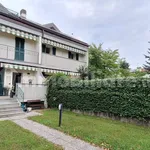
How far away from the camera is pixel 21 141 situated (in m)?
7.31

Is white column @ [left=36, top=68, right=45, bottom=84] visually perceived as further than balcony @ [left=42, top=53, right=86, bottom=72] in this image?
No

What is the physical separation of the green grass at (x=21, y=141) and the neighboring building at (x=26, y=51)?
972cm

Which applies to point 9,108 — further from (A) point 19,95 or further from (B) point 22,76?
(B) point 22,76

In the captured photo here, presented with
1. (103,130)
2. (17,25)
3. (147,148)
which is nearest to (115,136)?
(103,130)

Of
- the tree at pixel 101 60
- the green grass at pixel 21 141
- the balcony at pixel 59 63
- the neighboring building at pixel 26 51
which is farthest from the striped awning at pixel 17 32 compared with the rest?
the tree at pixel 101 60

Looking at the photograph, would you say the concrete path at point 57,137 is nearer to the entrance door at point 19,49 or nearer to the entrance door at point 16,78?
the entrance door at point 16,78

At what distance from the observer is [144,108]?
35.2 ft

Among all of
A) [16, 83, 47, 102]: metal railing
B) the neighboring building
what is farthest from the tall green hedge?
the neighboring building

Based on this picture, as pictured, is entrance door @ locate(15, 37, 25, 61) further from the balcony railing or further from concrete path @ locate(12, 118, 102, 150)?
concrete path @ locate(12, 118, 102, 150)

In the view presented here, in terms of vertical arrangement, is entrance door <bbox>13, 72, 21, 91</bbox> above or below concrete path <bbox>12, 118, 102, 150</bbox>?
above

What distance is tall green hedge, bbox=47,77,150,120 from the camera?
11.0m

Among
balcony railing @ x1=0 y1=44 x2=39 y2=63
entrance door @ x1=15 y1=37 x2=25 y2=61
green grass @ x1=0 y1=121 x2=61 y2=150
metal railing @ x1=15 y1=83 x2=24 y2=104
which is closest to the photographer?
green grass @ x1=0 y1=121 x2=61 y2=150

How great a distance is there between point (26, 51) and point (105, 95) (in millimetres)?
11892

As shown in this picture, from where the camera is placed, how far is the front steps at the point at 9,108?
12.9 metres
